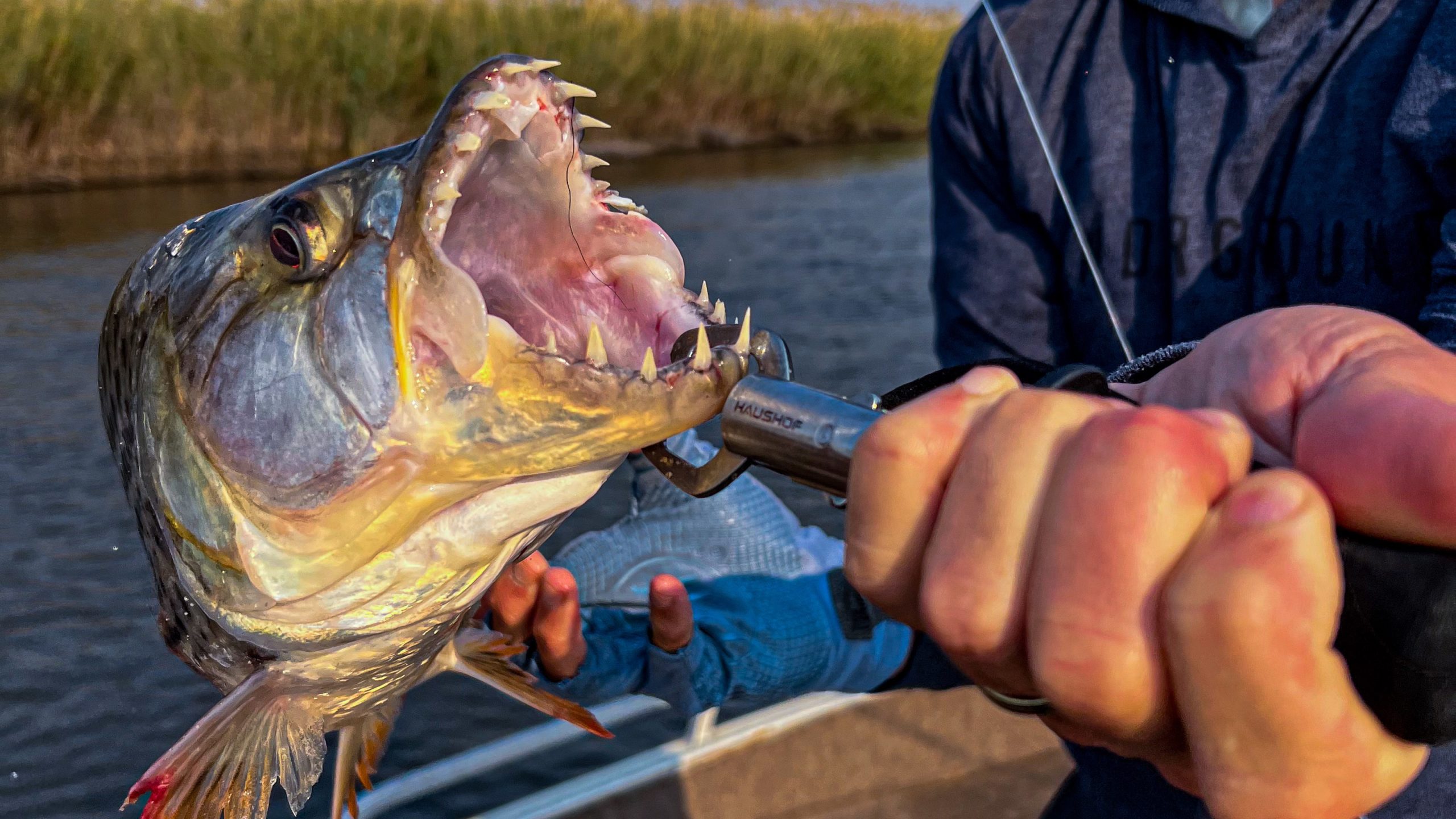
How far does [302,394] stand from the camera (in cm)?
124

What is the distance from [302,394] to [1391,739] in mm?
1046

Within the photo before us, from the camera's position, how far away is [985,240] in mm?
2379

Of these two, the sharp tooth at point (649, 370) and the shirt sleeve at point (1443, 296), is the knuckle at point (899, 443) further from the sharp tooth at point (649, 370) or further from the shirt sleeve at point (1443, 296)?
the shirt sleeve at point (1443, 296)

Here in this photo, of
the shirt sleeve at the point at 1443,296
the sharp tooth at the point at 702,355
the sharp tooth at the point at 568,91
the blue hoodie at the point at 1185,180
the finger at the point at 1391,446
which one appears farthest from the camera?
the blue hoodie at the point at 1185,180

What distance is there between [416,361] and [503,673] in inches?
28.6

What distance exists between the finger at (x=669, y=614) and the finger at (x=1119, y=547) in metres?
1.11

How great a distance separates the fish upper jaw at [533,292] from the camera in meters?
1.12

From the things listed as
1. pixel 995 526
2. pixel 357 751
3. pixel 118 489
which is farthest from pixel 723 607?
pixel 118 489

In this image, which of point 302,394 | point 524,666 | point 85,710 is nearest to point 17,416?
point 85,710

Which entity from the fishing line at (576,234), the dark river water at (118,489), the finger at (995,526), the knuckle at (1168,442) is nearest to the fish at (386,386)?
the fishing line at (576,234)

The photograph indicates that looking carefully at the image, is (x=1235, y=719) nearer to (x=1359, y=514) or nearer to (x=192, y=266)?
(x=1359, y=514)

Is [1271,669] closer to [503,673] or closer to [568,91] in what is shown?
[568,91]

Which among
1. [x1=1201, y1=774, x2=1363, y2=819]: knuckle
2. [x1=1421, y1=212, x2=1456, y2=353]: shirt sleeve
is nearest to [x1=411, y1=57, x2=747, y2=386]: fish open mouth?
[x1=1201, y1=774, x2=1363, y2=819]: knuckle

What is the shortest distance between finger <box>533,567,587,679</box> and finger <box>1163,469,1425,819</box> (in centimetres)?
119
